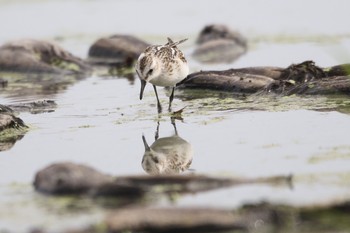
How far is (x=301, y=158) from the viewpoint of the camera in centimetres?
967

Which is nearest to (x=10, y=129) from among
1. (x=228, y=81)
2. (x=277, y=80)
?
(x=228, y=81)

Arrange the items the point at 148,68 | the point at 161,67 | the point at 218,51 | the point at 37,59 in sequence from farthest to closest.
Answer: the point at 218,51, the point at 37,59, the point at 161,67, the point at 148,68

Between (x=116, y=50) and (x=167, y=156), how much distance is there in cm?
849

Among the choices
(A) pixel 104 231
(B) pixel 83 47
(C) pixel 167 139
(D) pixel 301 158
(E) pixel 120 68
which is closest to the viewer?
→ (A) pixel 104 231

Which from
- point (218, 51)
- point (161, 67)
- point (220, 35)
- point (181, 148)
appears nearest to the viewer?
point (181, 148)

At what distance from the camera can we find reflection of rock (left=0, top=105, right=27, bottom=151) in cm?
1153

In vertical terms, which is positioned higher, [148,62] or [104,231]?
[148,62]

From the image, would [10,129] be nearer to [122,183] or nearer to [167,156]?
[167,156]

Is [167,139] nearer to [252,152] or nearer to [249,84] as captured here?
[252,152]

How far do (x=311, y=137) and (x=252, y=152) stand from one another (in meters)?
0.90

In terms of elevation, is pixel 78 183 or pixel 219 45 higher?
pixel 219 45

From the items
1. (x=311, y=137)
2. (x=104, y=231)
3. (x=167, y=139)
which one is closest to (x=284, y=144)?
(x=311, y=137)

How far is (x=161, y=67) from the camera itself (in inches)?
505

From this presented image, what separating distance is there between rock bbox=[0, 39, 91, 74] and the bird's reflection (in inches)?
257
